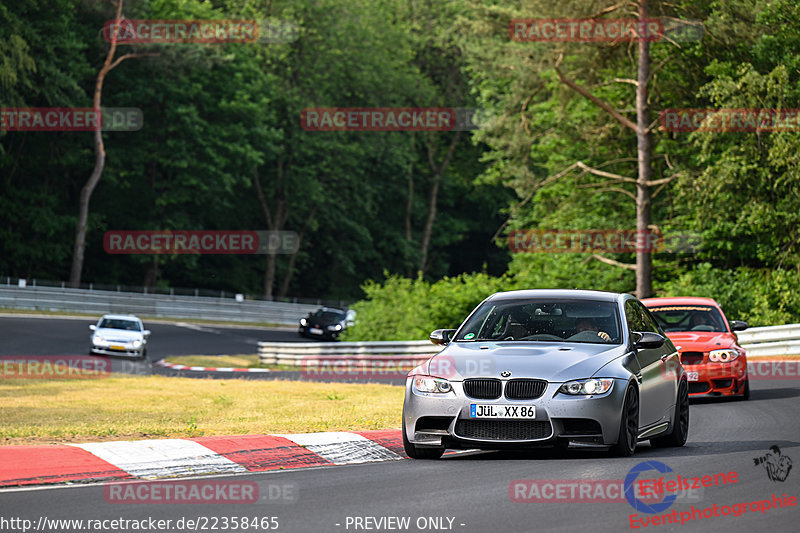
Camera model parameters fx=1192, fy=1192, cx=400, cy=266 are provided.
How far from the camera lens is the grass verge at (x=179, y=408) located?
12.7m

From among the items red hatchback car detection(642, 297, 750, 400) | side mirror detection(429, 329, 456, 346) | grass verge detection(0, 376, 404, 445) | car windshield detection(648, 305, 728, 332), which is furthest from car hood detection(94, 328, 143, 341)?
side mirror detection(429, 329, 456, 346)

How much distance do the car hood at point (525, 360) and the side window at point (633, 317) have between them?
0.77 m

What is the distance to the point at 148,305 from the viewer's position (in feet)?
190

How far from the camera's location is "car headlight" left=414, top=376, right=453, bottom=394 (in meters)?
10.2

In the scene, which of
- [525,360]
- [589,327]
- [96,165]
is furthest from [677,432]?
[96,165]

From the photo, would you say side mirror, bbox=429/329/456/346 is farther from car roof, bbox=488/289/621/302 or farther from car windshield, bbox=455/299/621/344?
car roof, bbox=488/289/621/302

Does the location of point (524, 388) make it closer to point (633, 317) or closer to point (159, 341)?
point (633, 317)

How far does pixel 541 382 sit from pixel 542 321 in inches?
59.3

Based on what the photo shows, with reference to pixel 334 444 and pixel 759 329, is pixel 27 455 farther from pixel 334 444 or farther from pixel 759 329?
pixel 759 329

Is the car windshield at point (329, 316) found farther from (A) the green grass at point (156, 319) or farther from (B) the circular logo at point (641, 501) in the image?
(B) the circular logo at point (641, 501)

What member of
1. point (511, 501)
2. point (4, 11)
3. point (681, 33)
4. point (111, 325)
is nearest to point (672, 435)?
point (511, 501)

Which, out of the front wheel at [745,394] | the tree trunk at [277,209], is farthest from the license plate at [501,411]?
the tree trunk at [277,209]

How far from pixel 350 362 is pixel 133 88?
36.3 metres

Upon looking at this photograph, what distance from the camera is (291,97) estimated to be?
74500 mm
